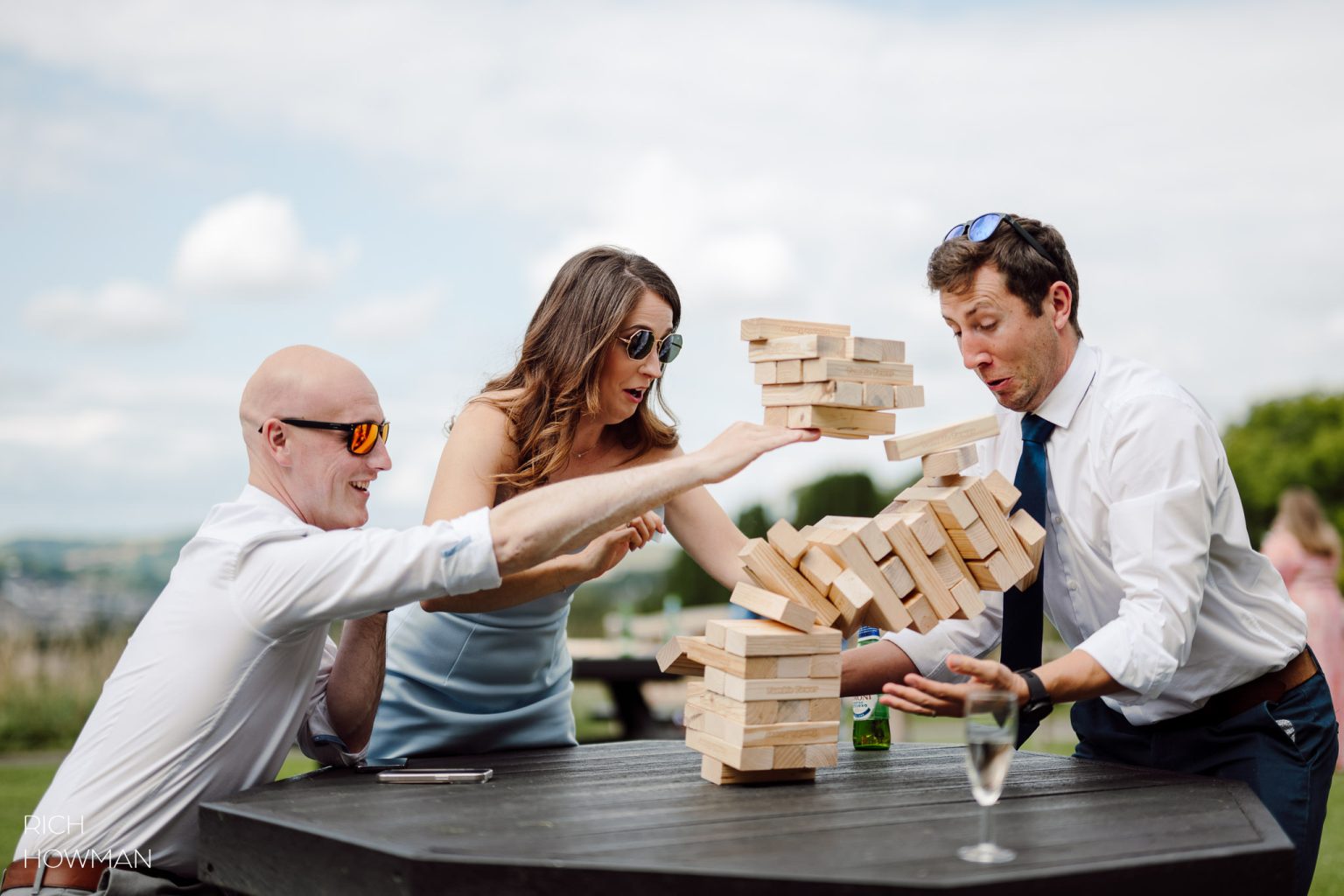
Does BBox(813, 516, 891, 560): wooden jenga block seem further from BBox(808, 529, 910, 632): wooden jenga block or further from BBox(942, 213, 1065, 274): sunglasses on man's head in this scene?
BBox(942, 213, 1065, 274): sunglasses on man's head

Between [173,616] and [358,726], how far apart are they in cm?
63

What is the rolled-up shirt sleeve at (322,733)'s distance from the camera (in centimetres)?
322

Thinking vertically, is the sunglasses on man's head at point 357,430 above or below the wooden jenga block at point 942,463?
above

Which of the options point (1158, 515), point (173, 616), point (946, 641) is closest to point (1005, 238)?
point (1158, 515)

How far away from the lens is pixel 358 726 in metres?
3.30

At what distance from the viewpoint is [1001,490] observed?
310 centimetres

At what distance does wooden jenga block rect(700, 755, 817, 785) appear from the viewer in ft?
9.66

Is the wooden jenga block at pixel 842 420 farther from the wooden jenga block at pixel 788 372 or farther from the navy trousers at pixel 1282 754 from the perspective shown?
the navy trousers at pixel 1282 754

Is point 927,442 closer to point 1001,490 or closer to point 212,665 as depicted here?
point 1001,490

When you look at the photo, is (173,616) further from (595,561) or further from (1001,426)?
(1001,426)

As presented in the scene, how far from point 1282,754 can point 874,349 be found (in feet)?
4.94

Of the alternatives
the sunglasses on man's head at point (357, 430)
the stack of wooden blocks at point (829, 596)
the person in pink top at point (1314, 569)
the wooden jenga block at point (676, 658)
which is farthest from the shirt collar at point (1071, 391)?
the person in pink top at point (1314, 569)

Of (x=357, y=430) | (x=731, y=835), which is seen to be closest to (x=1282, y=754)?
(x=731, y=835)

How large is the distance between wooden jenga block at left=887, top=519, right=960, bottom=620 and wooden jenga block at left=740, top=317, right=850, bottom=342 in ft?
1.79
